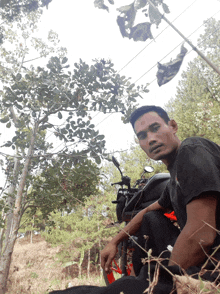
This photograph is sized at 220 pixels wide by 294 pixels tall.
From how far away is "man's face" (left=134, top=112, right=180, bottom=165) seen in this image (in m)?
1.33

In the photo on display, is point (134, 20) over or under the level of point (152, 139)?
over

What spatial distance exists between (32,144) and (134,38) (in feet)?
7.85

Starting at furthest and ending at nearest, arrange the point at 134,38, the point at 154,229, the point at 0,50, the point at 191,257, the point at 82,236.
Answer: the point at 82,236, the point at 0,50, the point at 134,38, the point at 154,229, the point at 191,257

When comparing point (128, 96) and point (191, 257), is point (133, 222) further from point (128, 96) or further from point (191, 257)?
point (128, 96)

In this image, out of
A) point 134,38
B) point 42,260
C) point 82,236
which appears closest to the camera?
point 134,38

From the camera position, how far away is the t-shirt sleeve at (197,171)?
2.54ft

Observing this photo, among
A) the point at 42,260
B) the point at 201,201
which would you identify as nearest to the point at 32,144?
the point at 201,201

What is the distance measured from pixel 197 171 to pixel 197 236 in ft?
0.83

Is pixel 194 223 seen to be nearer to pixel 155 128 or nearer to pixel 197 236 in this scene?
pixel 197 236

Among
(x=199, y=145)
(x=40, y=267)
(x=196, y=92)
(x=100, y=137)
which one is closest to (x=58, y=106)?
(x=100, y=137)

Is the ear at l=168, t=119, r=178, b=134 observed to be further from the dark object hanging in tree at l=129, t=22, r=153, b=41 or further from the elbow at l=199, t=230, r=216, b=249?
the dark object hanging in tree at l=129, t=22, r=153, b=41

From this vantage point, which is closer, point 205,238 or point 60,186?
point 205,238

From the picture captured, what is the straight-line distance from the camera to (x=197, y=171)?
0.82 meters

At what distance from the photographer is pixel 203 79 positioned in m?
15.9
